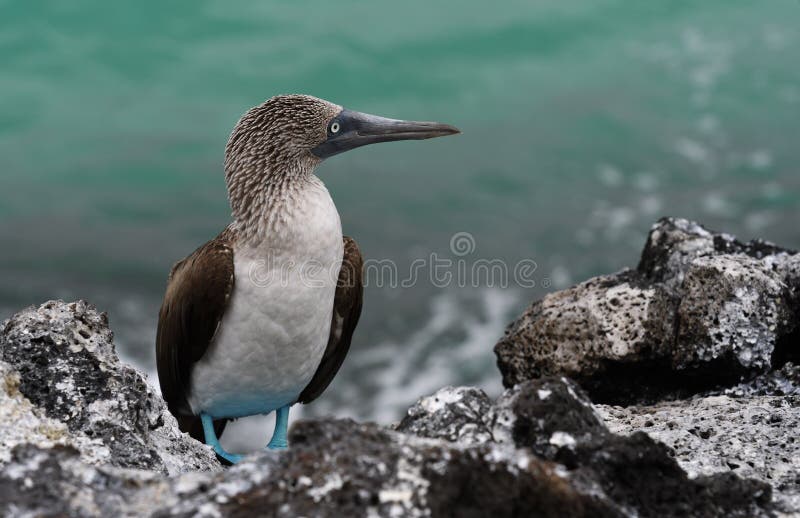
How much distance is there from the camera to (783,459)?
287 cm

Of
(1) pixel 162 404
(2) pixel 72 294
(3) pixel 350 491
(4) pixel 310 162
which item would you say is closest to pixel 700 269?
(4) pixel 310 162

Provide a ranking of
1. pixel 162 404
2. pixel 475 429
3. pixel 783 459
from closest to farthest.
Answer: pixel 475 429, pixel 783 459, pixel 162 404

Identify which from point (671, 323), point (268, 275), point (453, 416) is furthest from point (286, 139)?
point (453, 416)

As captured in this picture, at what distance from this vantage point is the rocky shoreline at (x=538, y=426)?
79.6 inches

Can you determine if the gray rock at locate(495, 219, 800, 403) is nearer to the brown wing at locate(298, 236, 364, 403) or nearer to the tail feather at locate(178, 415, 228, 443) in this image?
the brown wing at locate(298, 236, 364, 403)

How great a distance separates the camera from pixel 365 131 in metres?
4.70

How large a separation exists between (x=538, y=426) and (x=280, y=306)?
85.3 inches

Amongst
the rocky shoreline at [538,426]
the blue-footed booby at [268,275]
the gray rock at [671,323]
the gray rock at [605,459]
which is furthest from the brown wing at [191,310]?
the gray rock at [605,459]

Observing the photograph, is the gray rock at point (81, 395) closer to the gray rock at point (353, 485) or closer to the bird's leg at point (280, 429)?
the gray rock at point (353, 485)

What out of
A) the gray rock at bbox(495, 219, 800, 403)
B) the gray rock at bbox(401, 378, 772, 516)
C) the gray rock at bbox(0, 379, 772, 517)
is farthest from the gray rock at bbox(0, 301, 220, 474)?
the gray rock at bbox(495, 219, 800, 403)

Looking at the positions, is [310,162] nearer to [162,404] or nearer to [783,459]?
[162,404]

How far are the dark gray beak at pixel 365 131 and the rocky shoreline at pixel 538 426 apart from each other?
0.99 m

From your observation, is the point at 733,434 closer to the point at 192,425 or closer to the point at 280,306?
the point at 280,306

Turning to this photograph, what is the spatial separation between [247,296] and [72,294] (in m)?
7.27
